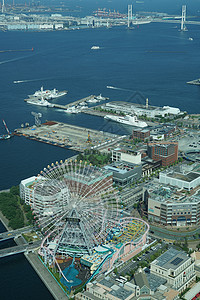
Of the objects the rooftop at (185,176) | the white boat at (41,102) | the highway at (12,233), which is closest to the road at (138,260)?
the rooftop at (185,176)

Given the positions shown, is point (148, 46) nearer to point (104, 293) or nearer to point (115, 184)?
point (115, 184)

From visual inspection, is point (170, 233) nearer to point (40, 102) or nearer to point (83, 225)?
point (83, 225)

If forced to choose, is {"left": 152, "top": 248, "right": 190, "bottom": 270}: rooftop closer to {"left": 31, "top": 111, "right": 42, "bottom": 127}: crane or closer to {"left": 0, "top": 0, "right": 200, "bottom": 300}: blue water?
{"left": 0, "top": 0, "right": 200, "bottom": 300}: blue water

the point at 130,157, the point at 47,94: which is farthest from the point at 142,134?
the point at 47,94

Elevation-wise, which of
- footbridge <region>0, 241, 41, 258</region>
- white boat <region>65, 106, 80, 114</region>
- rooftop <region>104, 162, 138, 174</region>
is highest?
white boat <region>65, 106, 80, 114</region>

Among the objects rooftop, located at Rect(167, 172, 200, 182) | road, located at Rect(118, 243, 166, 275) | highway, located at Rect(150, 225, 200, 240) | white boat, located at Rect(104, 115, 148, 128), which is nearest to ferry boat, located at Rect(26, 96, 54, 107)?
white boat, located at Rect(104, 115, 148, 128)

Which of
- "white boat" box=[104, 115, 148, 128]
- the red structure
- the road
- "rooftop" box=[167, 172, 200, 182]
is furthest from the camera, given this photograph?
"white boat" box=[104, 115, 148, 128]

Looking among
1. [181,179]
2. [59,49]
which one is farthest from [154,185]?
[59,49]
